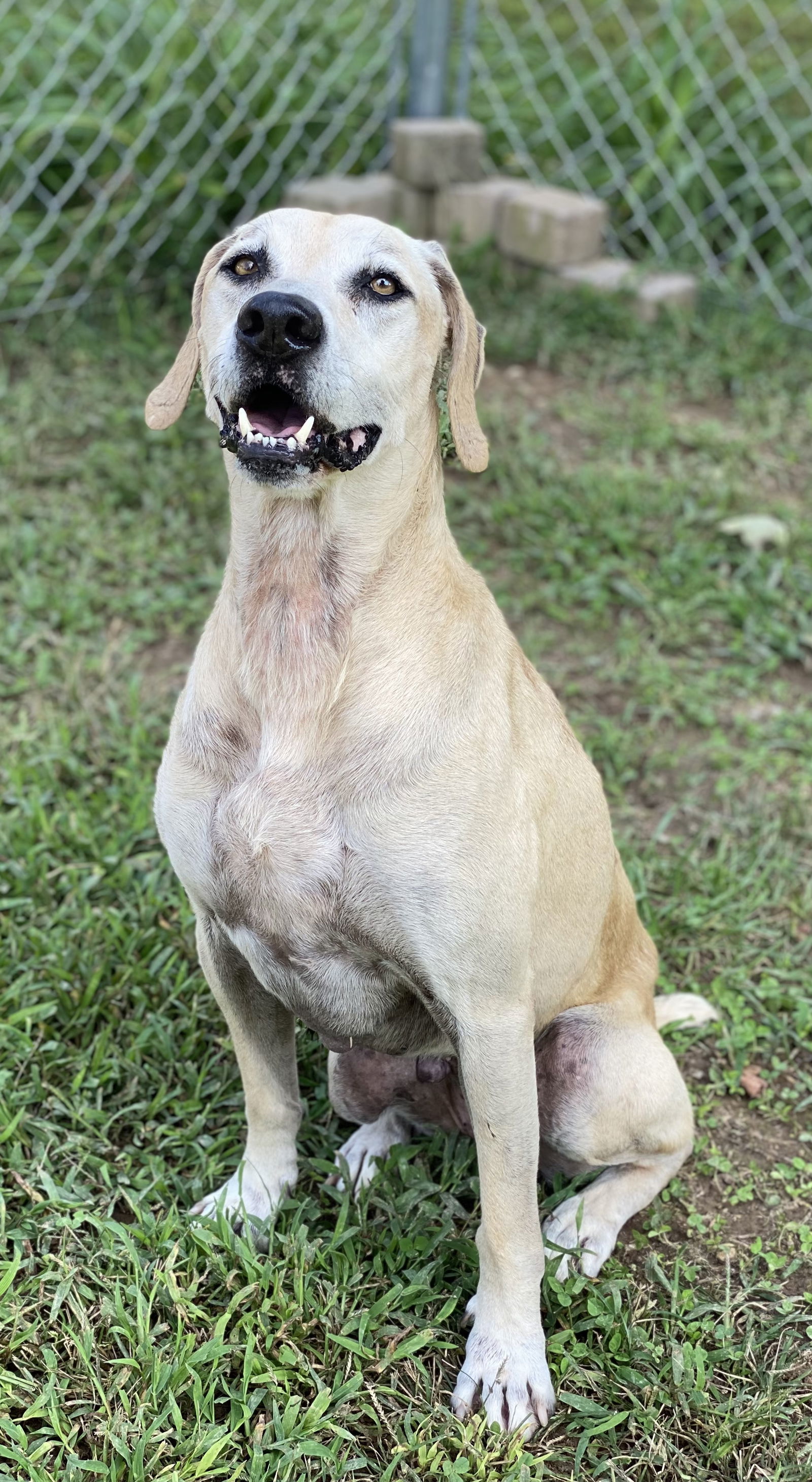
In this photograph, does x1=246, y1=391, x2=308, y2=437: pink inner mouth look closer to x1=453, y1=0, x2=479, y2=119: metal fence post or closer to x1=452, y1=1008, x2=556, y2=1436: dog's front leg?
x1=452, y1=1008, x2=556, y2=1436: dog's front leg

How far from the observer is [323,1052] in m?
3.08

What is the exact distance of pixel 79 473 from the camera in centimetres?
502

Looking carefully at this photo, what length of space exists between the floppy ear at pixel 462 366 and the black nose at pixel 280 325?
39cm

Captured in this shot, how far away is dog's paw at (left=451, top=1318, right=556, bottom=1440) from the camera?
7.72 ft

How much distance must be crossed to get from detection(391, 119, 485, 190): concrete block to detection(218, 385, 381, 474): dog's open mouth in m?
4.54

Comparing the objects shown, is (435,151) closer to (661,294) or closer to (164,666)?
(661,294)

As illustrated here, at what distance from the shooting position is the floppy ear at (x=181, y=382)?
8.14ft

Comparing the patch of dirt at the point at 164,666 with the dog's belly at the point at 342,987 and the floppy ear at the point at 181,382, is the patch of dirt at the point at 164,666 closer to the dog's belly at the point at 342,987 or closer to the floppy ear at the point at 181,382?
the floppy ear at the point at 181,382

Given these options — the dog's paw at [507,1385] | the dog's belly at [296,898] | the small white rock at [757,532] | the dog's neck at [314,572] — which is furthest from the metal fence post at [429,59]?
the dog's paw at [507,1385]

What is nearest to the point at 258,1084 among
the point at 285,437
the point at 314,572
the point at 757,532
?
the point at 314,572

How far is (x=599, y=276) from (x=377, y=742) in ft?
15.3

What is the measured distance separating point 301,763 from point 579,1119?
89 cm

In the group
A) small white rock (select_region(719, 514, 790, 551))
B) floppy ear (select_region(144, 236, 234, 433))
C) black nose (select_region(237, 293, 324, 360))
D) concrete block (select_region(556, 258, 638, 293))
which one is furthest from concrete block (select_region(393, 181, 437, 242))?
black nose (select_region(237, 293, 324, 360))

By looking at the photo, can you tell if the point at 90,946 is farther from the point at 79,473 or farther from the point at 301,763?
the point at 79,473
